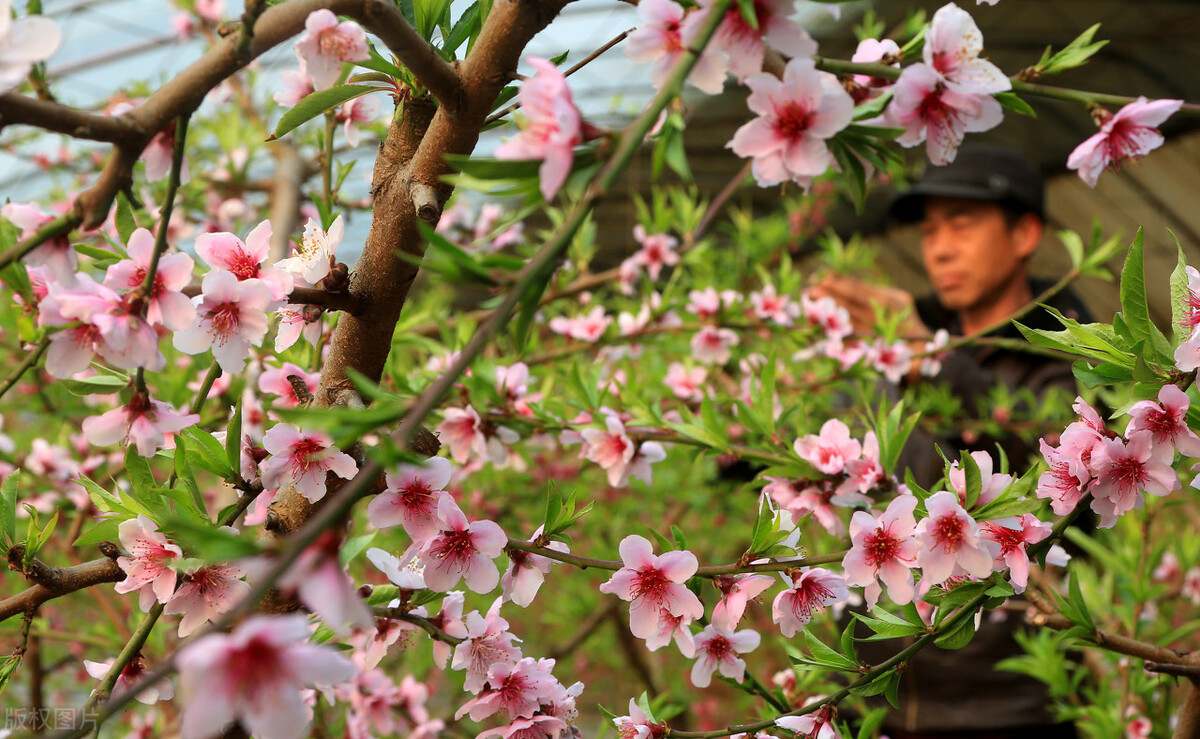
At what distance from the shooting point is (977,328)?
2375 millimetres

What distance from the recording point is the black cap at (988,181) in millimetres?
2215

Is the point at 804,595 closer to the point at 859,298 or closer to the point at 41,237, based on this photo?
the point at 41,237

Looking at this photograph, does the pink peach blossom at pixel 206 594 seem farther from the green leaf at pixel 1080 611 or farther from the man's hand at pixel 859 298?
the man's hand at pixel 859 298

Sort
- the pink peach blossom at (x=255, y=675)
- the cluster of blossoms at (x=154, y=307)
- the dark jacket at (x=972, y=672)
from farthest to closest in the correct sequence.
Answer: the dark jacket at (x=972, y=672), the cluster of blossoms at (x=154, y=307), the pink peach blossom at (x=255, y=675)

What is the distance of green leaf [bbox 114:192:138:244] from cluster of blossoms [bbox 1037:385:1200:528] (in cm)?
75

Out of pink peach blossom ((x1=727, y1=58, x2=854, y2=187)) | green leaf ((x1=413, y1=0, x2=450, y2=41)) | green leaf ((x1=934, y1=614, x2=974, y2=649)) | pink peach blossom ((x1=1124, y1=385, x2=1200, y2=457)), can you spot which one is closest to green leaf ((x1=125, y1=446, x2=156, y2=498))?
green leaf ((x1=413, y1=0, x2=450, y2=41))

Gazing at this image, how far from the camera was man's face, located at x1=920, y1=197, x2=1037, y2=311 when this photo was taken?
2281 mm

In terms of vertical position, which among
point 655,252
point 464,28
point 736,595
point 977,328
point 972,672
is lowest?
point 972,672

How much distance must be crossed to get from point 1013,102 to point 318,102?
20.5 inches

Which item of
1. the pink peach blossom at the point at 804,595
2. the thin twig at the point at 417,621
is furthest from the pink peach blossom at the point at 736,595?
the thin twig at the point at 417,621

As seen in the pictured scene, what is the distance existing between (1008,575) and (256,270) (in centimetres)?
69

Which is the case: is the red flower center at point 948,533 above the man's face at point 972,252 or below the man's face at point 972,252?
above

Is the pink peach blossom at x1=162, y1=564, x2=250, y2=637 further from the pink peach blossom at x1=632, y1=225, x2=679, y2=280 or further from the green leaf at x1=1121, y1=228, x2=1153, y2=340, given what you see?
the pink peach blossom at x1=632, y1=225, x2=679, y2=280

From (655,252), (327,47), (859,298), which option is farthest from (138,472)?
(859,298)
